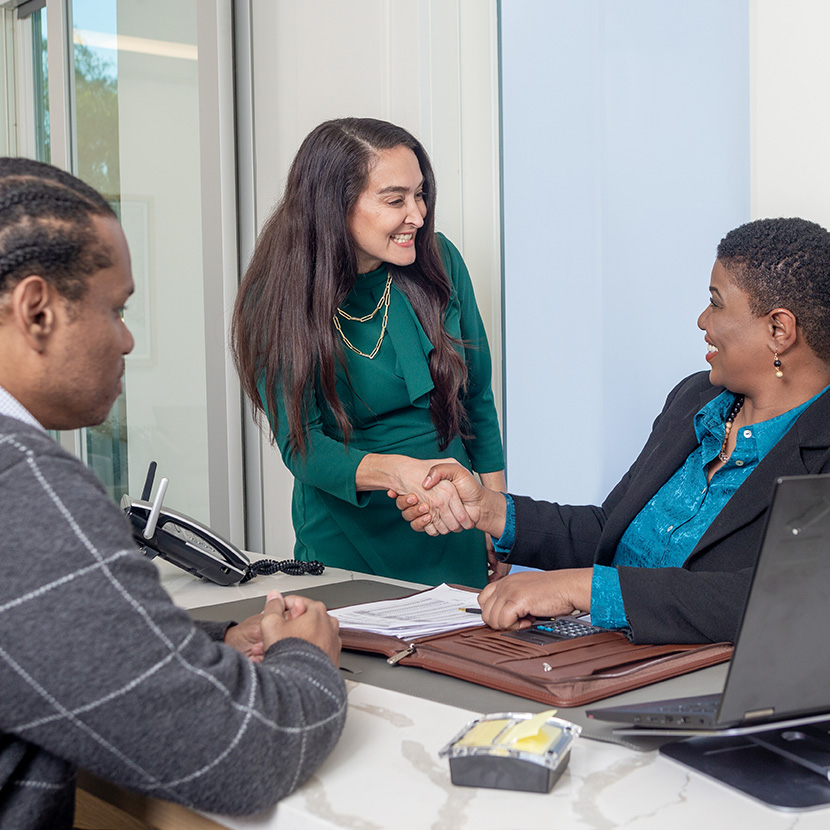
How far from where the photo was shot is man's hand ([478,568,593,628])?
1.42 metres

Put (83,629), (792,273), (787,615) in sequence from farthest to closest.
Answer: (792,273), (787,615), (83,629)

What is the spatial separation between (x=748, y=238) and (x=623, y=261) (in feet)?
3.23

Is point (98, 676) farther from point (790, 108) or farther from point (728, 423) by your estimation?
point (790, 108)

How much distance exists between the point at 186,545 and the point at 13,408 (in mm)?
983

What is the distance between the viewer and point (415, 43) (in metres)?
2.94

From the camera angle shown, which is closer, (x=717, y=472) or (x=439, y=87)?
(x=717, y=472)

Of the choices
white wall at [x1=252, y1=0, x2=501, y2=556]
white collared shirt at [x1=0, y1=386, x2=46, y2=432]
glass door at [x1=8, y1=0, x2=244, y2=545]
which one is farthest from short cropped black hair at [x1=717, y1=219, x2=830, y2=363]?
glass door at [x1=8, y1=0, x2=244, y2=545]

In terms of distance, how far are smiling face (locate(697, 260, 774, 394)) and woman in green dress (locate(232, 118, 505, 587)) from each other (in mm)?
813

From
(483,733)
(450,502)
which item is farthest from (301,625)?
(450,502)

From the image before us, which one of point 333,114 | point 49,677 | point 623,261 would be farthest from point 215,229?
point 49,677

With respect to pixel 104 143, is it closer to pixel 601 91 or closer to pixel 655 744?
pixel 601 91

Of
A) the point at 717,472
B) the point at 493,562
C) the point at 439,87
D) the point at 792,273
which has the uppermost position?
the point at 439,87

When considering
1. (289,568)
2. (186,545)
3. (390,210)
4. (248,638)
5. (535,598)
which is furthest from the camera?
(390,210)

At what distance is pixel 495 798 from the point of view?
2.95 feet
